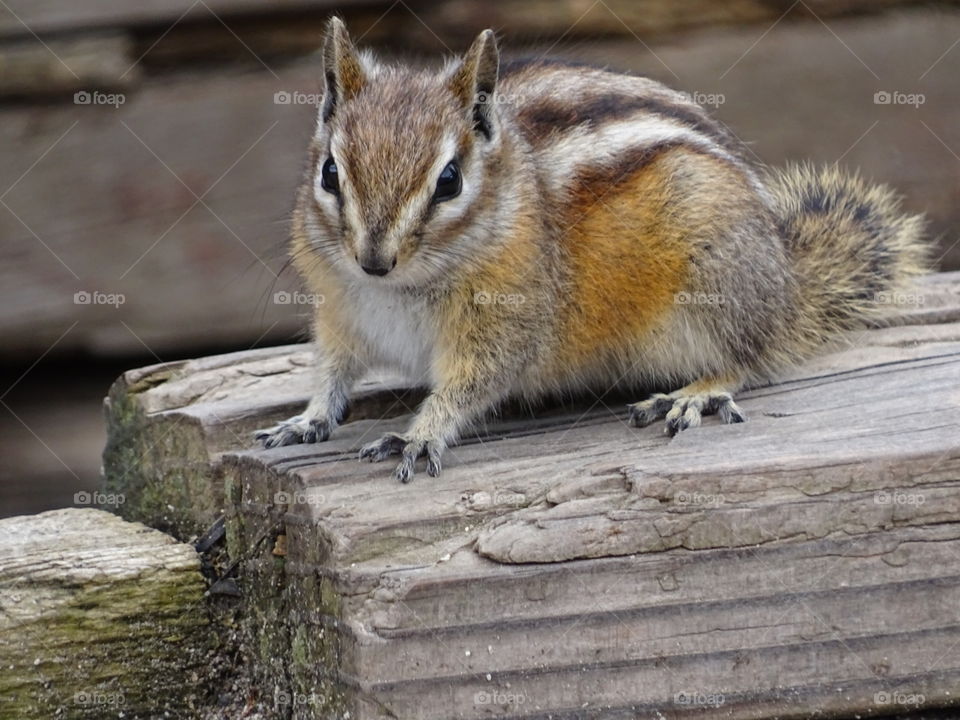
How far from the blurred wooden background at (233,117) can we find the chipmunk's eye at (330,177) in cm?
110

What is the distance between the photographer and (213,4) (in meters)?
4.34

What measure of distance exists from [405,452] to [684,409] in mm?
810

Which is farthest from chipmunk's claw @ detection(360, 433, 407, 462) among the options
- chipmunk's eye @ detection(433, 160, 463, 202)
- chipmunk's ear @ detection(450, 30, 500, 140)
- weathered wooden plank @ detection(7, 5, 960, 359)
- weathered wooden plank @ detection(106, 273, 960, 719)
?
weathered wooden plank @ detection(7, 5, 960, 359)

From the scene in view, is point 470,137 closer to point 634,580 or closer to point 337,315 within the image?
point 337,315

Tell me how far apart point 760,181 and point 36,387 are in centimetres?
281

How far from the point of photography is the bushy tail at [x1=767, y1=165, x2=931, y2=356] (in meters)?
4.15

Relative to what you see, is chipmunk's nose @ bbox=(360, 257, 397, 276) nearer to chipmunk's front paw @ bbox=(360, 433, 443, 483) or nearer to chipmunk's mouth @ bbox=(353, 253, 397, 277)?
chipmunk's mouth @ bbox=(353, 253, 397, 277)

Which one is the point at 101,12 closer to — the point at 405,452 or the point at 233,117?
the point at 233,117

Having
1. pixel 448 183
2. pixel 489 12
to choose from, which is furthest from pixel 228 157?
pixel 448 183

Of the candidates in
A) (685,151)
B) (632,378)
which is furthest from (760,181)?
(632,378)

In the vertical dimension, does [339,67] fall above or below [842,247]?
above

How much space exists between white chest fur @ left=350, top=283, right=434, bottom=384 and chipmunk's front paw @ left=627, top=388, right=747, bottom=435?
1.93 ft

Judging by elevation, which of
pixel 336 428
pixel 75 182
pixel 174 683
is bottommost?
pixel 174 683

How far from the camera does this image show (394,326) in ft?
11.7
